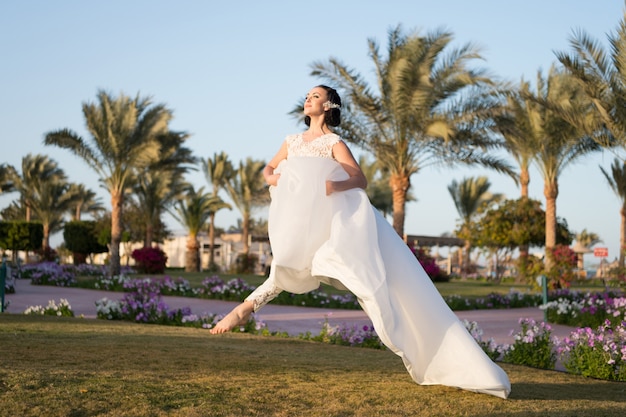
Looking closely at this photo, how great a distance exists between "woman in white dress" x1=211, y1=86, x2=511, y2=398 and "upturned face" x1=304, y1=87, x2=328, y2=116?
0.40 m

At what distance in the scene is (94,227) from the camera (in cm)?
4759

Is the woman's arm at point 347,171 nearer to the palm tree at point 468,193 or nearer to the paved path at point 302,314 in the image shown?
the paved path at point 302,314

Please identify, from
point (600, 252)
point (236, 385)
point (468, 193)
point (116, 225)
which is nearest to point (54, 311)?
point (236, 385)

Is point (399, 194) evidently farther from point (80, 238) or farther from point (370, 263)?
point (80, 238)

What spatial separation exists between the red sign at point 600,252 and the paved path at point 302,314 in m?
22.0

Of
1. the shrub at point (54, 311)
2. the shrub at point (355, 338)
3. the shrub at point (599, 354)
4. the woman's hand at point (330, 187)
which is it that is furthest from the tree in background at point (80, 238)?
the woman's hand at point (330, 187)

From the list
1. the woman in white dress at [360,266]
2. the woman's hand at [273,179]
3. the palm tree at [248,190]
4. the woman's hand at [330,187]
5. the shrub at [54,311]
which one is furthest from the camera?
the palm tree at [248,190]

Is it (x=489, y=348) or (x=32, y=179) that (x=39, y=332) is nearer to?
(x=489, y=348)

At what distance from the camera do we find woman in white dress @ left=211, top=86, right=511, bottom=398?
4.65 meters

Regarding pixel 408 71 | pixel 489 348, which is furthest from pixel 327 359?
pixel 408 71

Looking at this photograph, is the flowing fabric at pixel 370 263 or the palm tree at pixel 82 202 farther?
the palm tree at pixel 82 202

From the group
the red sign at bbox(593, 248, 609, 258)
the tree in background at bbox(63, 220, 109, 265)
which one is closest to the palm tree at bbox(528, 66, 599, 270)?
the red sign at bbox(593, 248, 609, 258)

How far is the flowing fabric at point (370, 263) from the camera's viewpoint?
4691 millimetres

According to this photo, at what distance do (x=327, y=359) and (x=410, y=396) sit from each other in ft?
7.20
